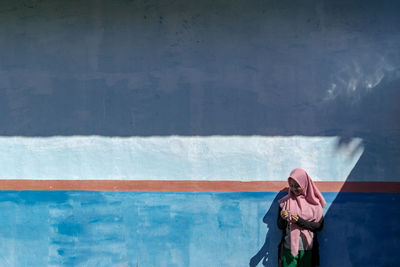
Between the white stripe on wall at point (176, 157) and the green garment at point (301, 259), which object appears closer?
the green garment at point (301, 259)

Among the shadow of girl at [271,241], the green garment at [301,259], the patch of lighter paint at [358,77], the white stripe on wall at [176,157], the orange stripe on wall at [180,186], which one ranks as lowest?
the green garment at [301,259]

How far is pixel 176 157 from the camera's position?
4086 mm

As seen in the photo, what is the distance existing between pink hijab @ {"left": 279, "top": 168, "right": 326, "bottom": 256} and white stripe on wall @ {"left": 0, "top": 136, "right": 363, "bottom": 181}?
285 mm

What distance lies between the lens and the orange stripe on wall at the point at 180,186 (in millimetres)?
3980

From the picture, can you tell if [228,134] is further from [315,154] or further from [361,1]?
[361,1]

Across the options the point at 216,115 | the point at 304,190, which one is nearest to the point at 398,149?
the point at 304,190

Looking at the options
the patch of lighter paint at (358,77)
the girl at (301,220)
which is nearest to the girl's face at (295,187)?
the girl at (301,220)

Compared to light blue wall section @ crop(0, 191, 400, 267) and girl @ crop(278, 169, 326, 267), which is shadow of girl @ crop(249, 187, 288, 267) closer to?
light blue wall section @ crop(0, 191, 400, 267)

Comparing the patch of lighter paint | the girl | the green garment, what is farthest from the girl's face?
the patch of lighter paint

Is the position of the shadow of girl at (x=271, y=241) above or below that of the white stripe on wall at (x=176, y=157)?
below

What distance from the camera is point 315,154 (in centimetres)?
401

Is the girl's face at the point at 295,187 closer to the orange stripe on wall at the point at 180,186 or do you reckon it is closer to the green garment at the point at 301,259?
the orange stripe on wall at the point at 180,186

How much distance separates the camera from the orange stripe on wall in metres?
3.98

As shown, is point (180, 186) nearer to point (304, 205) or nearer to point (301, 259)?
point (304, 205)
